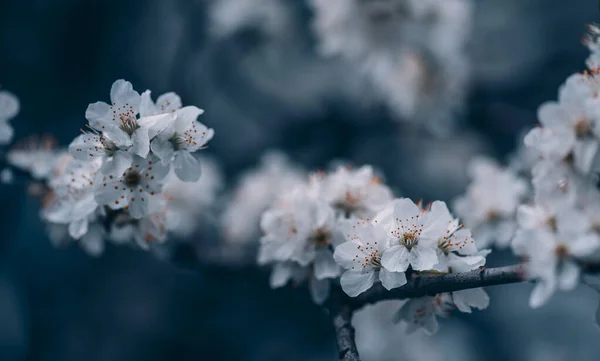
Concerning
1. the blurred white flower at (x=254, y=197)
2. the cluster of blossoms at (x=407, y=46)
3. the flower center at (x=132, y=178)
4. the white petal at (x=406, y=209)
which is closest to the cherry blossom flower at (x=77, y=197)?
the flower center at (x=132, y=178)

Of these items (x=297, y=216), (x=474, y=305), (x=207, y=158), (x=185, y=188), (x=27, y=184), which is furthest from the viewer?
(x=207, y=158)

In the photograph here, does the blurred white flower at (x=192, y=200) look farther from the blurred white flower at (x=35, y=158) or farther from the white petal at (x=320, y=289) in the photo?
the white petal at (x=320, y=289)

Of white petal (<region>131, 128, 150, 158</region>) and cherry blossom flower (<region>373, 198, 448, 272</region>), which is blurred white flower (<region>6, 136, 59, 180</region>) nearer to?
white petal (<region>131, 128, 150, 158</region>)

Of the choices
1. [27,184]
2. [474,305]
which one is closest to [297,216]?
[474,305]

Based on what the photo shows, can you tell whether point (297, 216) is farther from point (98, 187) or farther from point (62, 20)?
point (62, 20)

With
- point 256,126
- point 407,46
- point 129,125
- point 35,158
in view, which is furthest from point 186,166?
point 256,126

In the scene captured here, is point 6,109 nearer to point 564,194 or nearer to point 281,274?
point 281,274

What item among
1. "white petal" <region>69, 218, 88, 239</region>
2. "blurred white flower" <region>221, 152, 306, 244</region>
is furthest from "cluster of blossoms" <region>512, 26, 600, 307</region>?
"blurred white flower" <region>221, 152, 306, 244</region>
